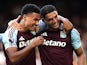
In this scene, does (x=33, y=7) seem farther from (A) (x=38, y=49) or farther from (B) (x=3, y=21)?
(B) (x=3, y=21)

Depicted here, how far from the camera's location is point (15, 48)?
6.75 metres

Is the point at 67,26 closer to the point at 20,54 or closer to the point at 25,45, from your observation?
the point at 25,45

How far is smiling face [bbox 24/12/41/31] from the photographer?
673 cm

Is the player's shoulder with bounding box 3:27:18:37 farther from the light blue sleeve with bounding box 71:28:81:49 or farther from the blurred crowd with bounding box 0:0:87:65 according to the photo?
the blurred crowd with bounding box 0:0:87:65

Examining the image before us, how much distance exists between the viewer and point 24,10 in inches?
268

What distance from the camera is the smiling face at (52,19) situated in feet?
22.2

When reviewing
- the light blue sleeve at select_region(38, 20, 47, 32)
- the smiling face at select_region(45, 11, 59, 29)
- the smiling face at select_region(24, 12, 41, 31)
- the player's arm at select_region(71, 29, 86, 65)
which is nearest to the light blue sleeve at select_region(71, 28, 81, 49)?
the player's arm at select_region(71, 29, 86, 65)

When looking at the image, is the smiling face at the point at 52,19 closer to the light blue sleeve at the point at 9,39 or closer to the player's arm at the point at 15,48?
the player's arm at the point at 15,48

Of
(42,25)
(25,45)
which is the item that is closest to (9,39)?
(25,45)

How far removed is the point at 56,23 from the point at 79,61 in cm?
69

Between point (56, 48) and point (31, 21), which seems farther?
point (56, 48)

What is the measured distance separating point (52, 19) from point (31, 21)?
0.89 ft

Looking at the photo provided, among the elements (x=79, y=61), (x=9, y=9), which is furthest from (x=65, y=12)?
(x=79, y=61)

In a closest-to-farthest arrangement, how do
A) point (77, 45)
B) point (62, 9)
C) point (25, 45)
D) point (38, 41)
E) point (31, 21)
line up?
point (38, 41)
point (31, 21)
point (25, 45)
point (77, 45)
point (62, 9)
